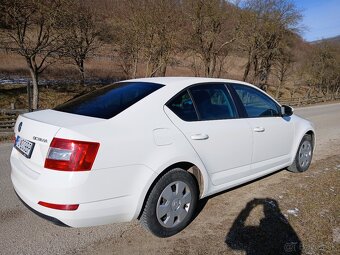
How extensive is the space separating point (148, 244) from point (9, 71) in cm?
2935

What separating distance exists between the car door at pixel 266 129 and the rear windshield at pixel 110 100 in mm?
1380

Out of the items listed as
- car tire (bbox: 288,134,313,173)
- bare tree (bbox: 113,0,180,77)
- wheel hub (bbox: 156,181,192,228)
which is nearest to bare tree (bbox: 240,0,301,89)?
bare tree (bbox: 113,0,180,77)

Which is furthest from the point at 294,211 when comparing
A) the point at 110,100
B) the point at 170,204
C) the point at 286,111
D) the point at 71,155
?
the point at 71,155

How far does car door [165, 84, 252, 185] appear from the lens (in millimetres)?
3691

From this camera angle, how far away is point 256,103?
4.88 m

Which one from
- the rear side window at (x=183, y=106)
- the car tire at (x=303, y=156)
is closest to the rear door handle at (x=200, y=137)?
the rear side window at (x=183, y=106)

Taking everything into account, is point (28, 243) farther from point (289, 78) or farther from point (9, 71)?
point (289, 78)

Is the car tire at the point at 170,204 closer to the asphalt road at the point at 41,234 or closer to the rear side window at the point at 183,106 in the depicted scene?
the asphalt road at the point at 41,234

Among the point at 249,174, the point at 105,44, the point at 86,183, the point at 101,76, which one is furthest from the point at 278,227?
the point at 101,76

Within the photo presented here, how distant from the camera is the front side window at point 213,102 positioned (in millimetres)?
3938

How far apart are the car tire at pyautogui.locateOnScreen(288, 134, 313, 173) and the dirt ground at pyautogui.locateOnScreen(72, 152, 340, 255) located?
51 cm

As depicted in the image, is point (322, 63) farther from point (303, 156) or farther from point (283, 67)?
point (303, 156)

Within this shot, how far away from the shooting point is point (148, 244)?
3461 mm

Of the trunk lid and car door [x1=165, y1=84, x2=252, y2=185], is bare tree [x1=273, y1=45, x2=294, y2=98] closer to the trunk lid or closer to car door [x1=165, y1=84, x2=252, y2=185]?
car door [x1=165, y1=84, x2=252, y2=185]
